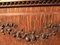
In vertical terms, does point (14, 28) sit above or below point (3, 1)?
below

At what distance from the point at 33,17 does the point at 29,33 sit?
2.6 inches

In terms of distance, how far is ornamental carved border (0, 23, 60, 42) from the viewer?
2.22ft

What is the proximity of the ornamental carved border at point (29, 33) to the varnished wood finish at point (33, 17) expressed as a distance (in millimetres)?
13

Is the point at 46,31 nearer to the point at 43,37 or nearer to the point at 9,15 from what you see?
the point at 43,37

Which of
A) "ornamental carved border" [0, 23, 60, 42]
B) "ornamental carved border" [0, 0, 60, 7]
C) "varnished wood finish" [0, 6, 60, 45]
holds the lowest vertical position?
"ornamental carved border" [0, 23, 60, 42]

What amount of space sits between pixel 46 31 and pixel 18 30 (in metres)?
0.11

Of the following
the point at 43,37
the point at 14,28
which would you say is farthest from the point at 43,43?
the point at 14,28

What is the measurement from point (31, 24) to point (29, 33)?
0.04 meters

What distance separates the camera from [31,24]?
68 cm

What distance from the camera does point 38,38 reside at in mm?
681

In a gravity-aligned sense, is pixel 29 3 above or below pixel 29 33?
above

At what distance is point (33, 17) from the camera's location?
26.7 inches

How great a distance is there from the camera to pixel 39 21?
0.68m

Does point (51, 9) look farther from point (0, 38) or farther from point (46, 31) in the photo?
point (0, 38)
